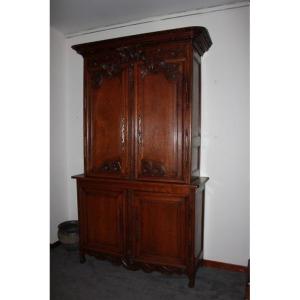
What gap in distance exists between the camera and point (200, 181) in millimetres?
2451

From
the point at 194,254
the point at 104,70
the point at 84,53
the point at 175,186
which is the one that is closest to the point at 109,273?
the point at 194,254

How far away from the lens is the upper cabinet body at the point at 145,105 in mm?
2277

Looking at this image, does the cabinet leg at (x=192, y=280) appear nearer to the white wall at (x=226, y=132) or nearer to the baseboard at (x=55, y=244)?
the white wall at (x=226, y=132)

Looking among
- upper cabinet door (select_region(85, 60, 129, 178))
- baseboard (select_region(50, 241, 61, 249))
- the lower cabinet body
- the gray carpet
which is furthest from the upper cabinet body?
baseboard (select_region(50, 241, 61, 249))

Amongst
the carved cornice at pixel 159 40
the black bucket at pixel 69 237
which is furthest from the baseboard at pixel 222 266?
the carved cornice at pixel 159 40

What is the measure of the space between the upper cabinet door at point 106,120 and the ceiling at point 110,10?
0.58 meters

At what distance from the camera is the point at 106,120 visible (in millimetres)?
2602

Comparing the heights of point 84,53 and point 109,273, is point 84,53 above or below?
above

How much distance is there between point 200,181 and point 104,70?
147cm

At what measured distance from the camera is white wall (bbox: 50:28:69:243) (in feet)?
10.3
